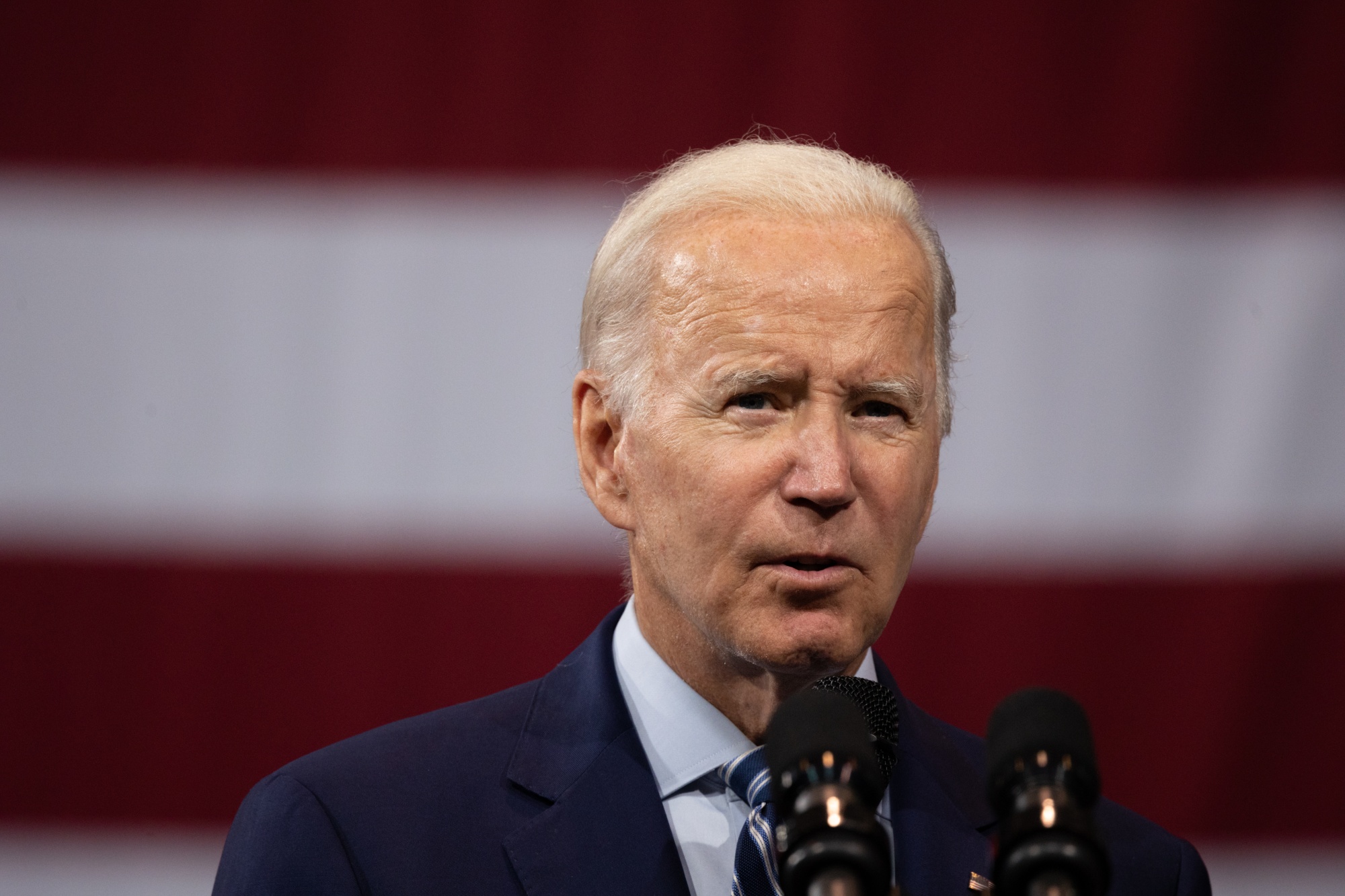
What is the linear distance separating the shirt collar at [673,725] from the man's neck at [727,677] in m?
0.01

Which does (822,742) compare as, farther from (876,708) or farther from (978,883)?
(978,883)

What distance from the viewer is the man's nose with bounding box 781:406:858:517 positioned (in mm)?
1222

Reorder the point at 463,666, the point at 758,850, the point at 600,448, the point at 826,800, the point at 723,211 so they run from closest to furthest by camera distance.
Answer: the point at 826,800, the point at 758,850, the point at 723,211, the point at 600,448, the point at 463,666

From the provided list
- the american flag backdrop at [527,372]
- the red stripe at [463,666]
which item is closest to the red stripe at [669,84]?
the american flag backdrop at [527,372]

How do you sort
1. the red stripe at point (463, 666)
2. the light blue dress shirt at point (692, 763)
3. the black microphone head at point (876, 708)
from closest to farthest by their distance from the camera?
the black microphone head at point (876, 708) → the light blue dress shirt at point (692, 763) → the red stripe at point (463, 666)

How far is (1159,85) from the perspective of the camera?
2.56m

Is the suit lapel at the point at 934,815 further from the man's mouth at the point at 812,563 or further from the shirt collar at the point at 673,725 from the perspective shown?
the man's mouth at the point at 812,563

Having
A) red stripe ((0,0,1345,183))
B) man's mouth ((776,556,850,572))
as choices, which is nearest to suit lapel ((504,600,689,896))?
man's mouth ((776,556,850,572))

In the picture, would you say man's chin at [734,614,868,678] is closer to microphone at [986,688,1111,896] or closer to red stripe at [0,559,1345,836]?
microphone at [986,688,1111,896]

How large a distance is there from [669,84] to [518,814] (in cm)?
167

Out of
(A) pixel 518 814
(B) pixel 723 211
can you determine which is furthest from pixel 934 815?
(B) pixel 723 211

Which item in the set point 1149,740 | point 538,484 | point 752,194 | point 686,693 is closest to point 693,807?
point 686,693

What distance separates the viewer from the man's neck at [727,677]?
1341 millimetres

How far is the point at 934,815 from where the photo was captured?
138cm
